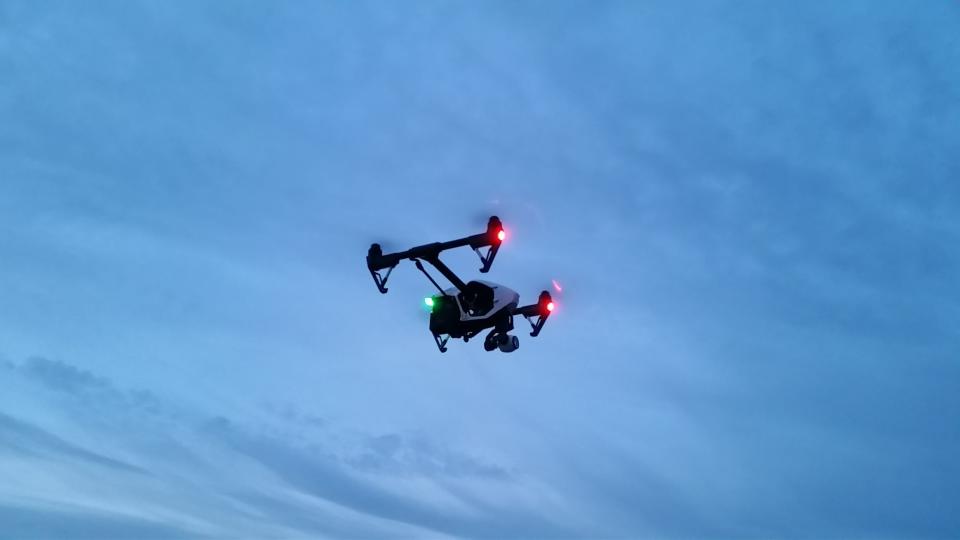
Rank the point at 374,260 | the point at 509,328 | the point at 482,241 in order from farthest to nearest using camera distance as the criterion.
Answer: the point at 509,328 < the point at 374,260 < the point at 482,241

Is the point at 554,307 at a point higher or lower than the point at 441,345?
higher

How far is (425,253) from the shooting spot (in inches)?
599

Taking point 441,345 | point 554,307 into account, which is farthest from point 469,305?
point 554,307

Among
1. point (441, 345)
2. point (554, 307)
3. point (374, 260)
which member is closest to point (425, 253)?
point (374, 260)

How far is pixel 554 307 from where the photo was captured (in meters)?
17.5

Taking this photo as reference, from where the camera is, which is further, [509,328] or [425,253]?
[509,328]

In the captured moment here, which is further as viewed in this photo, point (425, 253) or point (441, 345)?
point (441, 345)

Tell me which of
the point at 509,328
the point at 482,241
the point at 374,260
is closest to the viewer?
the point at 482,241

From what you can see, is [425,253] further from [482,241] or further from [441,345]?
[441,345]

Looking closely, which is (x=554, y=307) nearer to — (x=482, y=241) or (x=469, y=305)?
(x=469, y=305)

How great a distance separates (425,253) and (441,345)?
8.12 ft

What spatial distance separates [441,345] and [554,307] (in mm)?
2746

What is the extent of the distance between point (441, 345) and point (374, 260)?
2451 millimetres

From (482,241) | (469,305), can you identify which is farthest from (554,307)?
(482,241)
